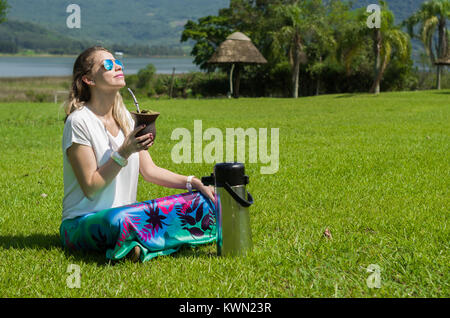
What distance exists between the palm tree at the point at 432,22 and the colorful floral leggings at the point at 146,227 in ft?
117

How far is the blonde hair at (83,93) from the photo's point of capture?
345 cm

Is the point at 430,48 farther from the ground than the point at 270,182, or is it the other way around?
the point at 430,48

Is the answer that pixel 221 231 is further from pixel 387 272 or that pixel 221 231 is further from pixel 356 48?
pixel 356 48

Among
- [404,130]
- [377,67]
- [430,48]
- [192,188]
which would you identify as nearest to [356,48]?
[377,67]

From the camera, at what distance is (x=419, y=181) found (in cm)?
597

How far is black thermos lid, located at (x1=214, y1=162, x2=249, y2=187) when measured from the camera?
3232 mm

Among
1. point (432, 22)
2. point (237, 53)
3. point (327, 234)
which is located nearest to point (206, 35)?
point (237, 53)

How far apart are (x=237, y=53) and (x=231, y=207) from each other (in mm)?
28375

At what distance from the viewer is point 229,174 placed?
3236 mm

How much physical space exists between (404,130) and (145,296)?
939 cm

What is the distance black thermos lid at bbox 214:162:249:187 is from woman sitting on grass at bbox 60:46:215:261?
1.48ft

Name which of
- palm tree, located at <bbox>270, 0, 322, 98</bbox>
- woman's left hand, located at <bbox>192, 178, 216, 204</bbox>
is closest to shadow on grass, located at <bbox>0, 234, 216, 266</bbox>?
woman's left hand, located at <bbox>192, 178, 216, 204</bbox>

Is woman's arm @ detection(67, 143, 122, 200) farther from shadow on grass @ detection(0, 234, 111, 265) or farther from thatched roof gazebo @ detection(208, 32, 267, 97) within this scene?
thatched roof gazebo @ detection(208, 32, 267, 97)
